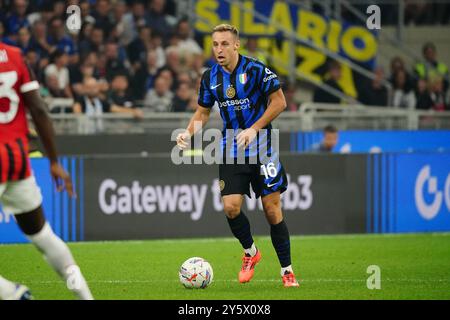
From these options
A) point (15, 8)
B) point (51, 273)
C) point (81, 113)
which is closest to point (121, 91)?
point (81, 113)

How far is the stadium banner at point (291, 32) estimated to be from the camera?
69.2 ft

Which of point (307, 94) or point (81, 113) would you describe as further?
point (307, 94)

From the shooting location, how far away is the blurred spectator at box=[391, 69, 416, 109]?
2072 centimetres

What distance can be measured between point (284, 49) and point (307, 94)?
3.59 ft

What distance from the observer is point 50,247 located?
7.20m

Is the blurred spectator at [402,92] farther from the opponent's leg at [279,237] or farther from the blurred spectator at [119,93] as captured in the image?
the opponent's leg at [279,237]

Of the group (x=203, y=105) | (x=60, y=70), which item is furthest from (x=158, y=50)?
(x=203, y=105)

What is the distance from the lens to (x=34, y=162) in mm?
14188

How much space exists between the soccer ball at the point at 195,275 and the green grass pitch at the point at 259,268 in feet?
0.31

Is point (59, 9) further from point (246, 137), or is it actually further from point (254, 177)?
point (246, 137)

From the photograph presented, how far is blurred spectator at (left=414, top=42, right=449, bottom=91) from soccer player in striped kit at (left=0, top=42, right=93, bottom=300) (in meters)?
15.2

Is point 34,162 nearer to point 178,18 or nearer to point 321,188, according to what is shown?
point 321,188

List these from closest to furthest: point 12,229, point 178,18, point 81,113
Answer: point 12,229 → point 81,113 → point 178,18

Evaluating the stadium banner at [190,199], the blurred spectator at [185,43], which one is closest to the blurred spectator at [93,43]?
the blurred spectator at [185,43]
